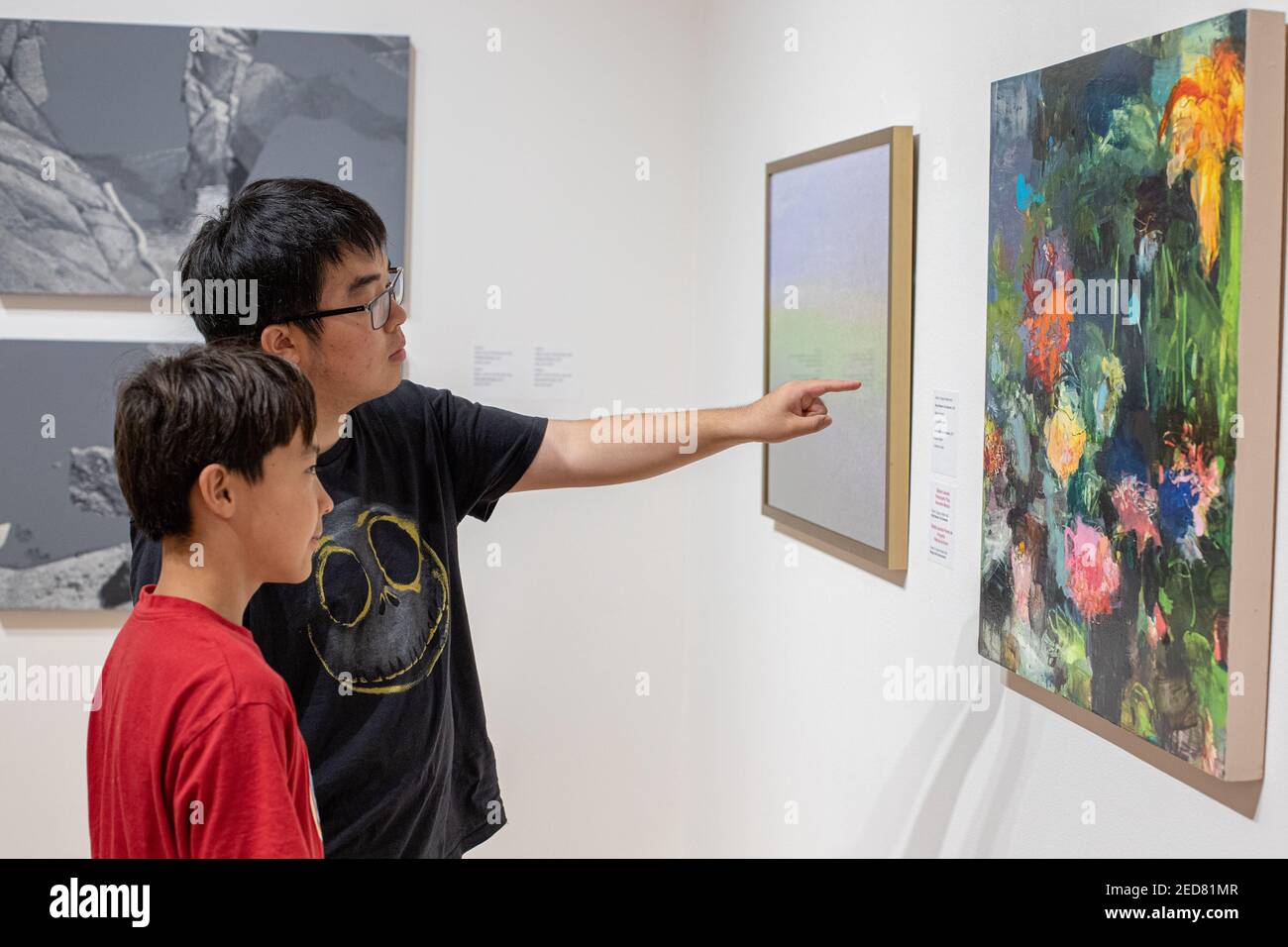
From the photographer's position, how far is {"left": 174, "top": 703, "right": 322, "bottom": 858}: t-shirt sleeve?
855mm

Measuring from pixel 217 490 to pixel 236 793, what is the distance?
0.28 m

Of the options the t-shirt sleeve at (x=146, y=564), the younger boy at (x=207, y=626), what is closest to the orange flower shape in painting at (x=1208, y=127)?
the younger boy at (x=207, y=626)

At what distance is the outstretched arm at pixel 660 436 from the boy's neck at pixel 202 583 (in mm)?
630

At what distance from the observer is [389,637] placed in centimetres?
141

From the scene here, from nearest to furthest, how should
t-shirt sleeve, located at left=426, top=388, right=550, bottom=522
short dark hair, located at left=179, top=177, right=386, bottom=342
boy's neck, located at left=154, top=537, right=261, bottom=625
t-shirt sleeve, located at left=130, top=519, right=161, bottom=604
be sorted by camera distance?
boy's neck, located at left=154, top=537, right=261, bottom=625
t-shirt sleeve, located at left=130, top=519, right=161, bottom=604
short dark hair, located at left=179, top=177, right=386, bottom=342
t-shirt sleeve, located at left=426, top=388, right=550, bottom=522

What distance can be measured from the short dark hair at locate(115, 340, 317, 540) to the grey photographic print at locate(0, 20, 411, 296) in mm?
1597

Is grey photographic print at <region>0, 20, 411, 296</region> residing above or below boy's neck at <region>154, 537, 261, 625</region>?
above

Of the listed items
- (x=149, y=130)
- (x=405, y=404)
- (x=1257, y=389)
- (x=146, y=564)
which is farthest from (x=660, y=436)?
(x=149, y=130)

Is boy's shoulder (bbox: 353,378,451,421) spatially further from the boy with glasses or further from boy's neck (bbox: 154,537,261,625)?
boy's neck (bbox: 154,537,261,625)

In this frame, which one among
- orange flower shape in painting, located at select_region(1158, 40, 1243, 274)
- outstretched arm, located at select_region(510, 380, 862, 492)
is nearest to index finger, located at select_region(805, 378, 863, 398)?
outstretched arm, located at select_region(510, 380, 862, 492)

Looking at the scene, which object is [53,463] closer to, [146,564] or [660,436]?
[146,564]

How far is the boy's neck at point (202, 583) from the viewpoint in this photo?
39.0 inches

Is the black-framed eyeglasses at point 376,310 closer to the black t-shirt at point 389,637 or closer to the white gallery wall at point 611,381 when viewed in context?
the black t-shirt at point 389,637
